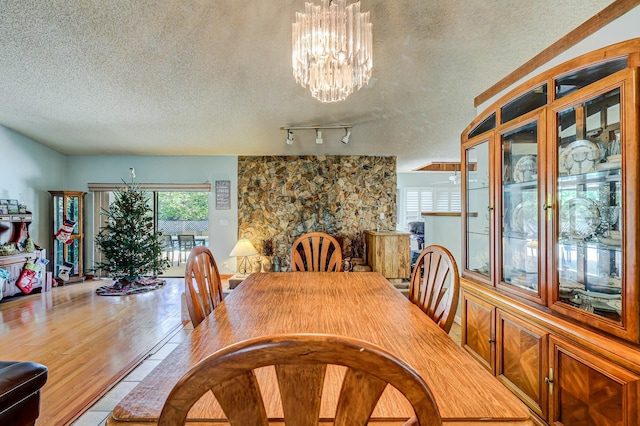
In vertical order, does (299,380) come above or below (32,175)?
below

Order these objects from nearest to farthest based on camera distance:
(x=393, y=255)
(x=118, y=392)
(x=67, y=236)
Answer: (x=118, y=392)
(x=393, y=255)
(x=67, y=236)

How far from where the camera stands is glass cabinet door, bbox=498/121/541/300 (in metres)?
1.78

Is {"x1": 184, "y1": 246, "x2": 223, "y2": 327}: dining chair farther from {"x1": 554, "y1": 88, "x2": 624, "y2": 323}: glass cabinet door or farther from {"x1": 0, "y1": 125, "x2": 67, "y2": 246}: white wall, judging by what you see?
{"x1": 0, "y1": 125, "x2": 67, "y2": 246}: white wall

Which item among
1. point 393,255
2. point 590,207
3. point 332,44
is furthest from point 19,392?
point 393,255

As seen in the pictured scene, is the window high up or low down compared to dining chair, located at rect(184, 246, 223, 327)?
up

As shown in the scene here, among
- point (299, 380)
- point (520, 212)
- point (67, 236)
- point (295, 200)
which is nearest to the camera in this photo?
point (299, 380)

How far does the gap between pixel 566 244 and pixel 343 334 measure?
1316 millimetres

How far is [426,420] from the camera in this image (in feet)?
1.55

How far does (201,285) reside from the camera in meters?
1.50

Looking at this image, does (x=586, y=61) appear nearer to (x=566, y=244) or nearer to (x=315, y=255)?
(x=566, y=244)

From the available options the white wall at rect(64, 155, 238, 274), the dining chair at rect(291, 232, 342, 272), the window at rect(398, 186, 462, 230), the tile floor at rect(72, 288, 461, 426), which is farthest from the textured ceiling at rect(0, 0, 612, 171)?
the window at rect(398, 186, 462, 230)

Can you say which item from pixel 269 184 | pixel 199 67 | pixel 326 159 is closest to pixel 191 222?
pixel 269 184

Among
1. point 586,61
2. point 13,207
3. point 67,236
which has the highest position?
point 586,61

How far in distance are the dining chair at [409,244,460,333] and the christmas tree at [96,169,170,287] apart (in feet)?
16.2
